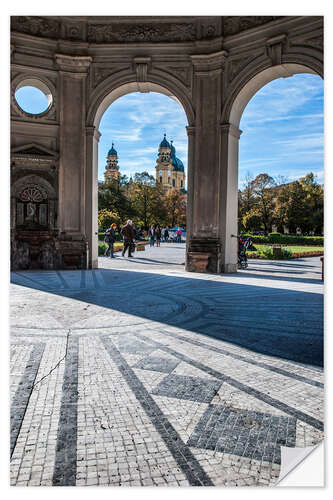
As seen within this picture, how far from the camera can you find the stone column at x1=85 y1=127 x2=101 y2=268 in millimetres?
13484

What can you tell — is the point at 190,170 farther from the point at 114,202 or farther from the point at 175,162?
the point at 175,162

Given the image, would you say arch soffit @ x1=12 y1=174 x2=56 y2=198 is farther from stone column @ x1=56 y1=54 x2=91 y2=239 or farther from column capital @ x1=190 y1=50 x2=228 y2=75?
column capital @ x1=190 y1=50 x2=228 y2=75

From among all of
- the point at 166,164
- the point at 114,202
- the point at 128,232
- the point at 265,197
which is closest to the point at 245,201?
the point at 265,197

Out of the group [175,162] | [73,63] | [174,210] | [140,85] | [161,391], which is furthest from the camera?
[175,162]

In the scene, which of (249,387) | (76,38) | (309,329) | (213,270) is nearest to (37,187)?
(76,38)

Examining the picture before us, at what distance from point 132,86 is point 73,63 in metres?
2.20

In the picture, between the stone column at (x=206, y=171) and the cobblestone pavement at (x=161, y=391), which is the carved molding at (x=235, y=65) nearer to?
the stone column at (x=206, y=171)

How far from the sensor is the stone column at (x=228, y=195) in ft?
42.2

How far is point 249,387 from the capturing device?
134 inches

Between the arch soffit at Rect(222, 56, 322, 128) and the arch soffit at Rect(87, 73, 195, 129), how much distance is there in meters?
1.38

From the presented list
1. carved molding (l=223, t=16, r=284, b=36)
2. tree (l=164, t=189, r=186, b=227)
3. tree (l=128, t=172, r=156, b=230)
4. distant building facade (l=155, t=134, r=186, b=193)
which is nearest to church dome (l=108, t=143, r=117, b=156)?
distant building facade (l=155, t=134, r=186, b=193)

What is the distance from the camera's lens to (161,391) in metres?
3.28
